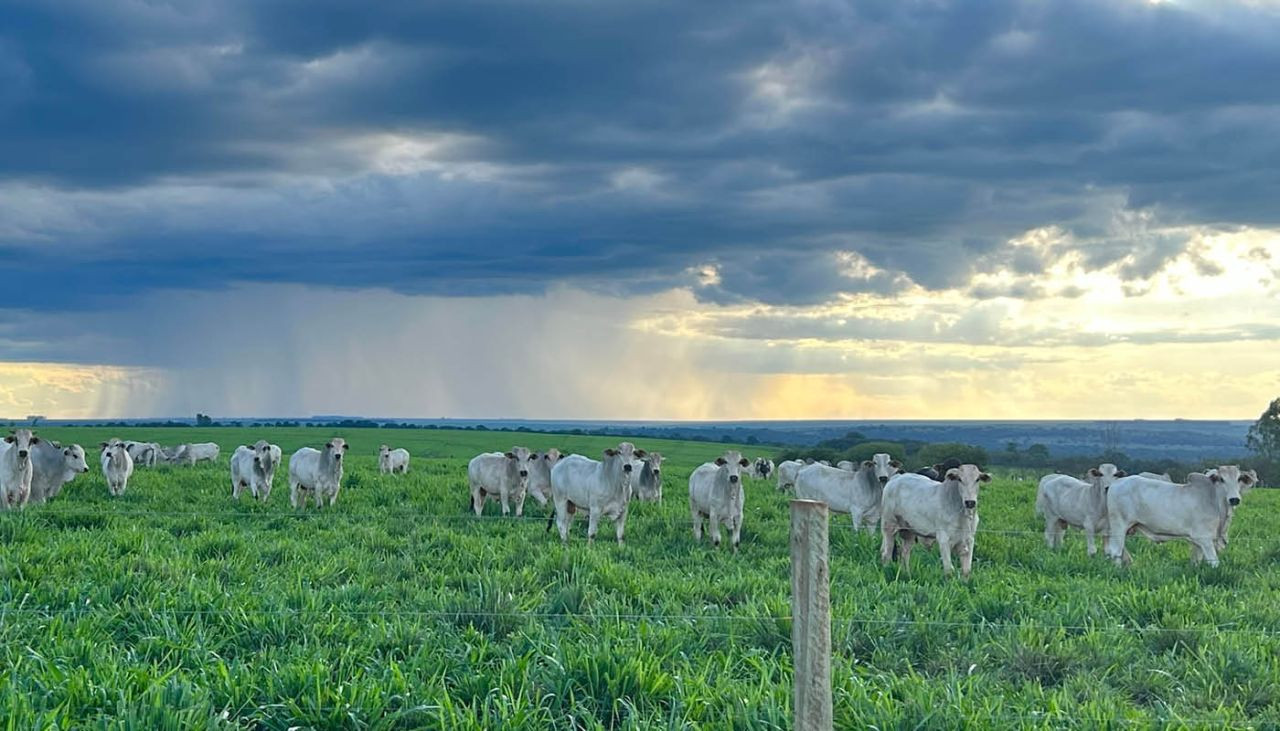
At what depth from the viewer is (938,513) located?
15.4 m

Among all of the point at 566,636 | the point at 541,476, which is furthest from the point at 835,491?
the point at 566,636

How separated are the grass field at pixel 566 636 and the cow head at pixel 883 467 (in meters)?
3.76

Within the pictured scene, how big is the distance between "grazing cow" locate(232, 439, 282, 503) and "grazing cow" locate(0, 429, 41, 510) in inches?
178

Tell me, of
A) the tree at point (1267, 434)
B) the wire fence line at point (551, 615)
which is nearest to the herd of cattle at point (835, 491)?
the wire fence line at point (551, 615)

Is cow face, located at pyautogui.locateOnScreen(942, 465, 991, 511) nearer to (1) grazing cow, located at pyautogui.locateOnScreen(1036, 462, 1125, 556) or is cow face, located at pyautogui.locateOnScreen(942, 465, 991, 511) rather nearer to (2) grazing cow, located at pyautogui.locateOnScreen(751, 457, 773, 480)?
(1) grazing cow, located at pyautogui.locateOnScreen(1036, 462, 1125, 556)

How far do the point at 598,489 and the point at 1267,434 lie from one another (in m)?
73.2

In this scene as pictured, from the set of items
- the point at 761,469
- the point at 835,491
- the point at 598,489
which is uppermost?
the point at 598,489

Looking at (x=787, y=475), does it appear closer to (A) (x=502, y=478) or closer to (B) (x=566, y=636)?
(A) (x=502, y=478)

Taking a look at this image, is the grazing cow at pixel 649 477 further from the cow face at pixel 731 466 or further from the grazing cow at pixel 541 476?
the cow face at pixel 731 466

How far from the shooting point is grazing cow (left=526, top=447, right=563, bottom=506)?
2438 cm

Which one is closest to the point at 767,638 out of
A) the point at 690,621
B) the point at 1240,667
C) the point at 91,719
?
the point at 690,621

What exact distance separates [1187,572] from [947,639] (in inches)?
294

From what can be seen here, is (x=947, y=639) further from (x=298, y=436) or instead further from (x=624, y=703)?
(x=298, y=436)

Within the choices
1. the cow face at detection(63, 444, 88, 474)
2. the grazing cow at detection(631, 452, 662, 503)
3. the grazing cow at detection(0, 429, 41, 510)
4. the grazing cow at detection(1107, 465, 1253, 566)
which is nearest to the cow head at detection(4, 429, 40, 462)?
the grazing cow at detection(0, 429, 41, 510)
